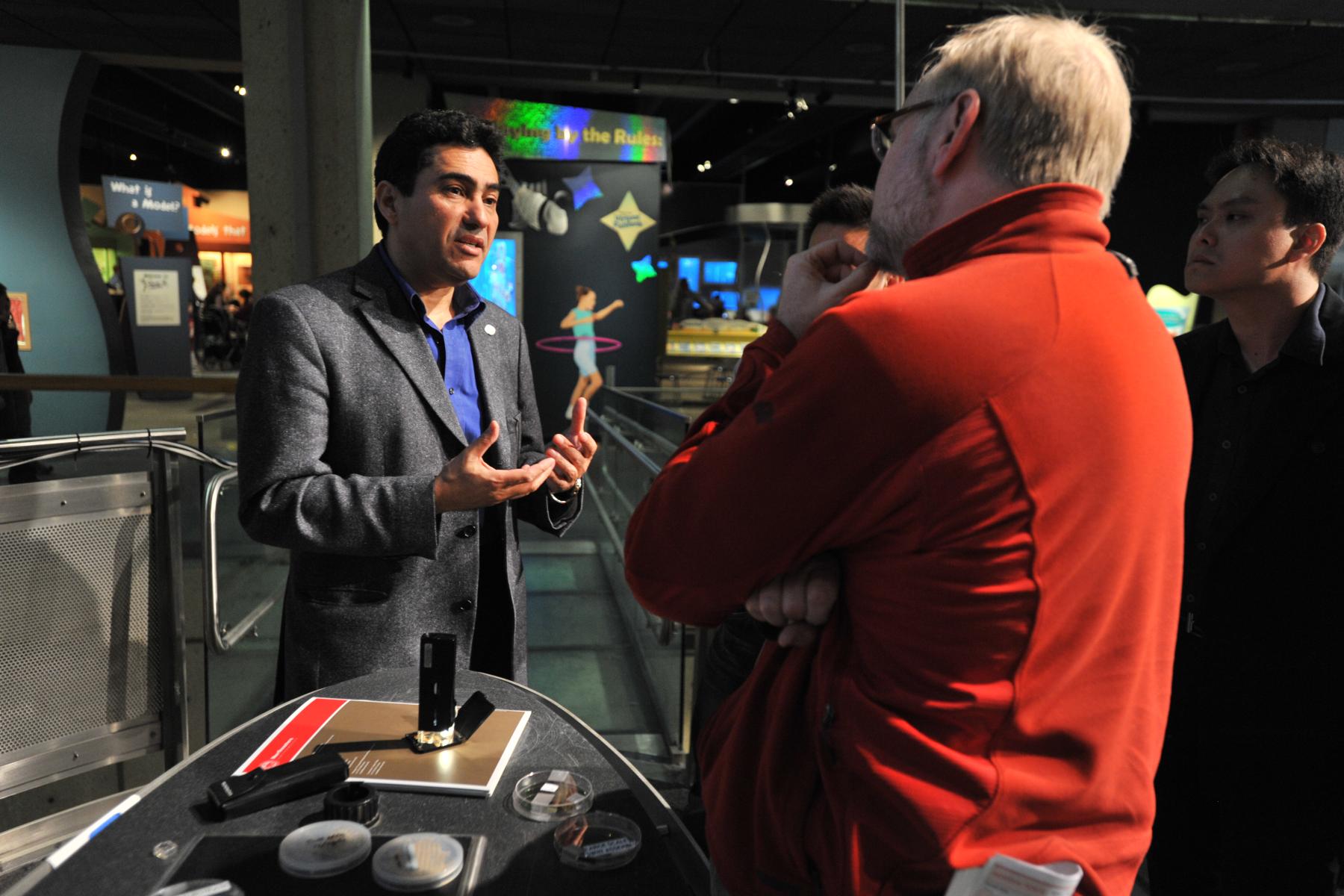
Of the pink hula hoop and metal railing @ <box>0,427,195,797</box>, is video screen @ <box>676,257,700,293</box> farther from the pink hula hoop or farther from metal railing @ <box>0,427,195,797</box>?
metal railing @ <box>0,427,195,797</box>

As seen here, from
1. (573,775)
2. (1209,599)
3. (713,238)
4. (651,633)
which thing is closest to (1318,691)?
(1209,599)

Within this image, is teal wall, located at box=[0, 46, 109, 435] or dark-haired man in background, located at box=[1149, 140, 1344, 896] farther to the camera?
teal wall, located at box=[0, 46, 109, 435]

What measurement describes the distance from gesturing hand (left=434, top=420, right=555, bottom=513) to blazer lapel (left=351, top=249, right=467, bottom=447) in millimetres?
211

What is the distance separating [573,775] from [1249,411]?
1.59 m

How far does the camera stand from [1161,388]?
79 cm

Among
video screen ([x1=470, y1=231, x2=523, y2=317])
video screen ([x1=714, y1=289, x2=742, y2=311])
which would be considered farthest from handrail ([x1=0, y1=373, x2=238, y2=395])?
video screen ([x1=714, y1=289, x2=742, y2=311])

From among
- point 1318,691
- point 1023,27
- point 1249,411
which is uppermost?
point 1023,27

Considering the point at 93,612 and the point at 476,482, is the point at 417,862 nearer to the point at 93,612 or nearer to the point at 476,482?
the point at 476,482

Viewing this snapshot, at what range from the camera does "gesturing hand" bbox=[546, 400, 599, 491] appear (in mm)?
1722

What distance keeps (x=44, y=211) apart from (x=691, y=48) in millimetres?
5708

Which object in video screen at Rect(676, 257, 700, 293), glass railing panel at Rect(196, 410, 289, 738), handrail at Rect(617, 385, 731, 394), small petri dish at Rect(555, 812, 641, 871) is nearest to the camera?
small petri dish at Rect(555, 812, 641, 871)

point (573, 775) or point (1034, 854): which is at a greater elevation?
point (1034, 854)

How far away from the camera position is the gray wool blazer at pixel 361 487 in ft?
5.03

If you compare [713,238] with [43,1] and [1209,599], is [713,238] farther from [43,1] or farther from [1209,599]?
[1209,599]
